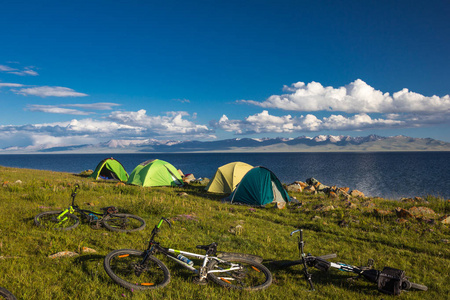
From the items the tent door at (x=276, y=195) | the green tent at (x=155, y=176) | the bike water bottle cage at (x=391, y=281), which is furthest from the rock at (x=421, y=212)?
the green tent at (x=155, y=176)

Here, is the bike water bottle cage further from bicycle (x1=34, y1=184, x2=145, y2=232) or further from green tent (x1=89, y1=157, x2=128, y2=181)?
green tent (x1=89, y1=157, x2=128, y2=181)

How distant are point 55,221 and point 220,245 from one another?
586 cm

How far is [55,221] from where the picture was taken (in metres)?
8.80

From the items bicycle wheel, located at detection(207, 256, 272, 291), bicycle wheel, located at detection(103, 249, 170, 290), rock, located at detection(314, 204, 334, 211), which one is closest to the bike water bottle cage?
bicycle wheel, located at detection(207, 256, 272, 291)

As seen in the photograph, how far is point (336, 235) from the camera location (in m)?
11.7

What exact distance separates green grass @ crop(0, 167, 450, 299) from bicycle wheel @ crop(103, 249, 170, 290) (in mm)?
215

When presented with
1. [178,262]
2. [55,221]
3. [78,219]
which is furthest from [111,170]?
[178,262]

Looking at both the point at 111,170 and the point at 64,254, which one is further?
the point at 111,170

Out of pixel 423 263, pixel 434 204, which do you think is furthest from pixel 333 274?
pixel 434 204

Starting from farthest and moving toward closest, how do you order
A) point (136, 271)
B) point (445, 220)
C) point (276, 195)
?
point (276, 195)
point (445, 220)
point (136, 271)

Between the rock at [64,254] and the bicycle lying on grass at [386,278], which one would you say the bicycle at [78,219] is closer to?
the rock at [64,254]

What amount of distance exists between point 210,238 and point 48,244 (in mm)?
5075

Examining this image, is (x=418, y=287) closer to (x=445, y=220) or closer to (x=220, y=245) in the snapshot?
(x=220, y=245)

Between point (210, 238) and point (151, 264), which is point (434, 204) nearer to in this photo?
point (210, 238)
